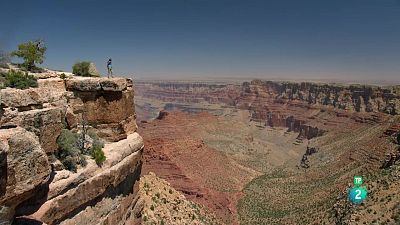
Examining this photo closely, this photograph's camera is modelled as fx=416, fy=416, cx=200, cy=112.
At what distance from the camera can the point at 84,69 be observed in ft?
58.5

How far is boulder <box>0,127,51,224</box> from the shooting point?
26.8ft

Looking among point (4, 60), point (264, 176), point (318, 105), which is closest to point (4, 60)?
point (4, 60)

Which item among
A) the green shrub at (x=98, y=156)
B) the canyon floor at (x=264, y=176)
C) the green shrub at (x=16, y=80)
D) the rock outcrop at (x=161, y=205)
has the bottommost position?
the canyon floor at (x=264, y=176)

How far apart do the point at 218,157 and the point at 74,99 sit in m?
61.5

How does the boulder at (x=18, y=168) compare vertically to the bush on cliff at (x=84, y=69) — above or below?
below

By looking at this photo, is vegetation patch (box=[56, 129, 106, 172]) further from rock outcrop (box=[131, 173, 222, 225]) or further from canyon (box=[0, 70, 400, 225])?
rock outcrop (box=[131, 173, 222, 225])

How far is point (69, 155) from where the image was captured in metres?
12.3

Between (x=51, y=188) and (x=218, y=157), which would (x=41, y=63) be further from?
(x=218, y=157)

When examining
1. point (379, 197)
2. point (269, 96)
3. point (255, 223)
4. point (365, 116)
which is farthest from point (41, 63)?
point (269, 96)

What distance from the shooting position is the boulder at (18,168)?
818 centimetres

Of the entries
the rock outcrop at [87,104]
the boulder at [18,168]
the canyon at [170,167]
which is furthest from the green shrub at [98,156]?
the boulder at [18,168]

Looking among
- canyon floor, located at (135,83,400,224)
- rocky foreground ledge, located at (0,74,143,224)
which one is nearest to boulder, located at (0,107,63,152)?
rocky foreground ledge, located at (0,74,143,224)

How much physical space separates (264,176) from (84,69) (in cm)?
6055

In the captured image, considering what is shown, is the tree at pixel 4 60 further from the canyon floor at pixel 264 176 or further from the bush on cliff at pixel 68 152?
the canyon floor at pixel 264 176
